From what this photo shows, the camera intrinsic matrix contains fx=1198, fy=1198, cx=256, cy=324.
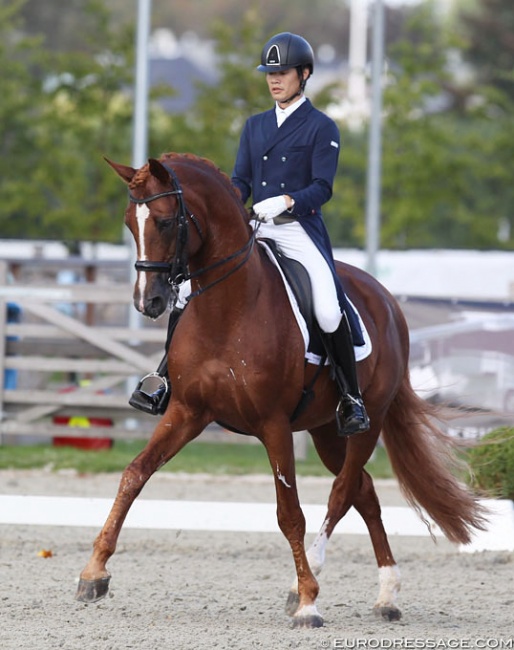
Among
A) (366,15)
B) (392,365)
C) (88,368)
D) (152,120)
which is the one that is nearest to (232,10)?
(366,15)

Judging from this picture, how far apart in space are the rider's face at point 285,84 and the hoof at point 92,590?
2355 mm

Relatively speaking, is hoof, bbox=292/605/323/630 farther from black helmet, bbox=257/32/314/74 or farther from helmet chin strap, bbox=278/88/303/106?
black helmet, bbox=257/32/314/74

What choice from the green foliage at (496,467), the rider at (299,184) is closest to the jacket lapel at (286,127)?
the rider at (299,184)

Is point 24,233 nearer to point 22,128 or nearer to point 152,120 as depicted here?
point 22,128

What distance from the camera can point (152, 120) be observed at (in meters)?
25.5

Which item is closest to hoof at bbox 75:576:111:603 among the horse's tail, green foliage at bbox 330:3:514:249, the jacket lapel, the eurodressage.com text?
the eurodressage.com text

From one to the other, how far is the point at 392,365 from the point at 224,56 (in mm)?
16187

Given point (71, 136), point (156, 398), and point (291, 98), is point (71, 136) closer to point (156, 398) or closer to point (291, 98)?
point (291, 98)

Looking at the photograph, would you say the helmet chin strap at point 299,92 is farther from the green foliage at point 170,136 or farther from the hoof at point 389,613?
the green foliage at point 170,136

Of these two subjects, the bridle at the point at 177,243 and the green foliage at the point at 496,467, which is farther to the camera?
the green foliage at the point at 496,467

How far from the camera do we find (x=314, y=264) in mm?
5609

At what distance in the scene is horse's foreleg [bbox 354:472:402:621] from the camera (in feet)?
18.5

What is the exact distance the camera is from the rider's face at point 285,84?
221 inches

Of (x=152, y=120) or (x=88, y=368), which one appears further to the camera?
(x=152, y=120)
